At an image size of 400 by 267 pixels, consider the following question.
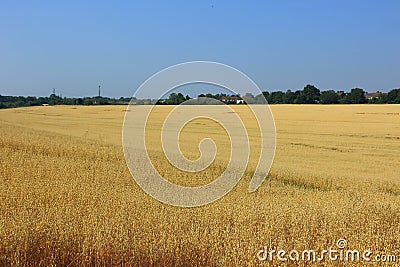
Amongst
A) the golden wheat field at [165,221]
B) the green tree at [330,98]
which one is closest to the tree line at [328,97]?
the green tree at [330,98]

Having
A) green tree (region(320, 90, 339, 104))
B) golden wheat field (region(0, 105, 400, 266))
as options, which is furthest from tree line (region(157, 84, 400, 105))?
golden wheat field (region(0, 105, 400, 266))

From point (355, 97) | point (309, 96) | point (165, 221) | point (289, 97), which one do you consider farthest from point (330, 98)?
point (165, 221)

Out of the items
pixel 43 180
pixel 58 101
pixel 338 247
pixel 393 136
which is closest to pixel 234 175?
pixel 43 180

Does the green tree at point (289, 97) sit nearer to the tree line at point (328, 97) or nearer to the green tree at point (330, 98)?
the tree line at point (328, 97)

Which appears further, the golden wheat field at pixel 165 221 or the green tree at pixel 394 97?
the green tree at pixel 394 97

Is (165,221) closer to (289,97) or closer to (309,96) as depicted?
(309,96)

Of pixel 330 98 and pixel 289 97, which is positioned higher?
pixel 289 97

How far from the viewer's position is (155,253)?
5137 millimetres

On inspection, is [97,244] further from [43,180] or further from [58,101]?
[58,101]

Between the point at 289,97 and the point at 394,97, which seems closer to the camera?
the point at 394,97

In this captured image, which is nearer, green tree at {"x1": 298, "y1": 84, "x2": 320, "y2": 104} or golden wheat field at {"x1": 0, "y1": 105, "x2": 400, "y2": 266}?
golden wheat field at {"x1": 0, "y1": 105, "x2": 400, "y2": 266}

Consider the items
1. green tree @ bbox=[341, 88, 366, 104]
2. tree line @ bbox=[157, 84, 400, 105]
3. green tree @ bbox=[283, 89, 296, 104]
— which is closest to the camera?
tree line @ bbox=[157, 84, 400, 105]

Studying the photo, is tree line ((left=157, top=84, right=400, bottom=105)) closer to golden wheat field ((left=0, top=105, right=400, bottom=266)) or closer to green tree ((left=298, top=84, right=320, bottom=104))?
green tree ((left=298, top=84, right=320, bottom=104))

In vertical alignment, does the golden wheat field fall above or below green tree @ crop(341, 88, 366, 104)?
below
